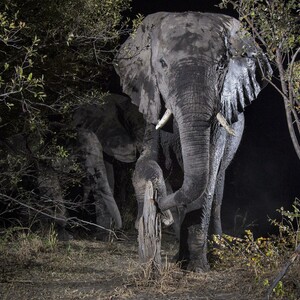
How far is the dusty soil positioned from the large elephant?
69 cm

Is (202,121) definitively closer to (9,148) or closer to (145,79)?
(145,79)

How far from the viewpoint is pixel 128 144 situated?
1158 cm

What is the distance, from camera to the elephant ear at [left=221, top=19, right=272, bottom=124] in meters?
7.80

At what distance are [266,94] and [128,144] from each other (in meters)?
7.52

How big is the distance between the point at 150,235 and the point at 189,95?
157 centimetres

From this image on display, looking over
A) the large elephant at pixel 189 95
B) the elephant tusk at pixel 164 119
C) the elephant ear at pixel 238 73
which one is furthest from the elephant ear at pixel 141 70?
the elephant ear at pixel 238 73

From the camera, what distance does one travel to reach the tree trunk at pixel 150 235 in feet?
→ 21.0

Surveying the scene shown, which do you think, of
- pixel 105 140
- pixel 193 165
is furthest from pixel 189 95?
pixel 105 140

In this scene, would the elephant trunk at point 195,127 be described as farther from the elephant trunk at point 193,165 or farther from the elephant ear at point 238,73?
the elephant ear at point 238,73

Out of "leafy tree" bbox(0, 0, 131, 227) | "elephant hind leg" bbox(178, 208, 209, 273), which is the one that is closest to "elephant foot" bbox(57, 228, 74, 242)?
"leafy tree" bbox(0, 0, 131, 227)

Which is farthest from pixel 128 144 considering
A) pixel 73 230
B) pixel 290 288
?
pixel 290 288

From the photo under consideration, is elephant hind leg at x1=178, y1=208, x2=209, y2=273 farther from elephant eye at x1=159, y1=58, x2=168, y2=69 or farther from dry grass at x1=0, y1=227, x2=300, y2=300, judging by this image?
elephant eye at x1=159, y1=58, x2=168, y2=69

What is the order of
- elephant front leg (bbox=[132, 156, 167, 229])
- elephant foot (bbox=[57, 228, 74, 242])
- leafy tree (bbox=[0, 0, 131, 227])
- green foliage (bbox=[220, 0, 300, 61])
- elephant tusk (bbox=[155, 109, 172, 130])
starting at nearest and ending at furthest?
green foliage (bbox=[220, 0, 300, 61]), elephant front leg (bbox=[132, 156, 167, 229]), elephant tusk (bbox=[155, 109, 172, 130]), leafy tree (bbox=[0, 0, 131, 227]), elephant foot (bbox=[57, 228, 74, 242])

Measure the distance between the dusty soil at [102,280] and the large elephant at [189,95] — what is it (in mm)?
692
